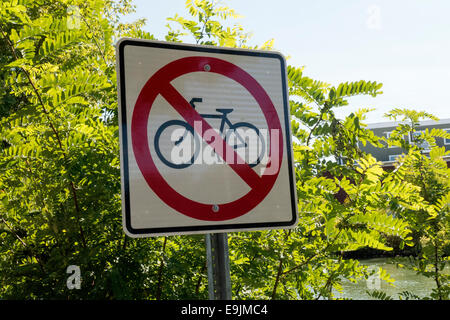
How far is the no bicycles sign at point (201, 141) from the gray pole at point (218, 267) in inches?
1.9

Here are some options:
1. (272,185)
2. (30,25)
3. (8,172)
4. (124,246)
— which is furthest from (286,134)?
(8,172)

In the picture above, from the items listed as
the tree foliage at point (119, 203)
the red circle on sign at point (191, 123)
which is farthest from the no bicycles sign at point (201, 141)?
the tree foliage at point (119, 203)

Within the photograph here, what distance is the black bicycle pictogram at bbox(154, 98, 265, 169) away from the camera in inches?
57.7

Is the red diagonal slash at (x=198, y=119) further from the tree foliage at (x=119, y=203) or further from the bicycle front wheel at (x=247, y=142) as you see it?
the tree foliage at (x=119, y=203)

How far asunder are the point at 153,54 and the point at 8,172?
70.8 inches

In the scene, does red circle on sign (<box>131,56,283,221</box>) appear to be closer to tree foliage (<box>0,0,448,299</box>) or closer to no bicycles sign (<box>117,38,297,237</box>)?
no bicycles sign (<box>117,38,297,237</box>)

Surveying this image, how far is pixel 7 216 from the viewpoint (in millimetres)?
3188

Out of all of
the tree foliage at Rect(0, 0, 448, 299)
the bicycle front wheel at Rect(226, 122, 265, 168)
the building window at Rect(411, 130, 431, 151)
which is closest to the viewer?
the bicycle front wheel at Rect(226, 122, 265, 168)

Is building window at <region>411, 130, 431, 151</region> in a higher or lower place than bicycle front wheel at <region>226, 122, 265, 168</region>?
higher

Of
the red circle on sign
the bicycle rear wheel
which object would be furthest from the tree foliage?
the bicycle rear wheel

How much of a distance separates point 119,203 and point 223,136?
1347 mm

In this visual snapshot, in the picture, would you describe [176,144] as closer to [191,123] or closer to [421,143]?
[191,123]

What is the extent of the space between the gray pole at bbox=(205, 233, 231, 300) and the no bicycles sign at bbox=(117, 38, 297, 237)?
1.9 inches

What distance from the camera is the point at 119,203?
106 inches
